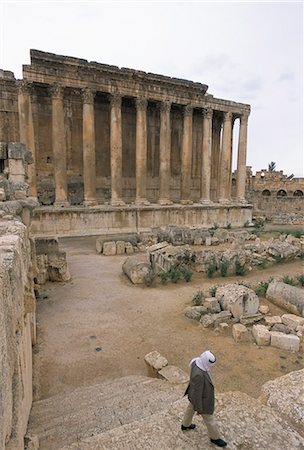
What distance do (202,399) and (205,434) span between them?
1.16 ft

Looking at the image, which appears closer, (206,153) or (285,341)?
(285,341)

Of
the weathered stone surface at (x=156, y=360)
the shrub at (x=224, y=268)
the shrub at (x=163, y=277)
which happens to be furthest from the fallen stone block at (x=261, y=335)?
the shrub at (x=224, y=268)

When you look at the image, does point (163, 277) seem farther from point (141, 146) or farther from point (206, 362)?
point (141, 146)

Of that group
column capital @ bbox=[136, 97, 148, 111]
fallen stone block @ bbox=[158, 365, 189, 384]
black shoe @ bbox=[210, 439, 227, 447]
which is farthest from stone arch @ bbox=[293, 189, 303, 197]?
black shoe @ bbox=[210, 439, 227, 447]

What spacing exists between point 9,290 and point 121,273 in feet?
28.1

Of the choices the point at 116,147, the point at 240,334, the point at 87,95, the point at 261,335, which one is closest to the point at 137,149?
the point at 116,147

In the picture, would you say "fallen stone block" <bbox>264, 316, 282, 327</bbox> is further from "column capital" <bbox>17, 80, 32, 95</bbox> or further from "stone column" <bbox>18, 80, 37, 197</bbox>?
"column capital" <bbox>17, 80, 32, 95</bbox>

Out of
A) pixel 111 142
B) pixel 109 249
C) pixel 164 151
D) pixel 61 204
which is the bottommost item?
pixel 109 249

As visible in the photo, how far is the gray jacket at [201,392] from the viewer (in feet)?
9.40

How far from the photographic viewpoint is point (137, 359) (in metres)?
5.58

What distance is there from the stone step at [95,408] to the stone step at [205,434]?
0.52 m

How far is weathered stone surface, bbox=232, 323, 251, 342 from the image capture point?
617cm

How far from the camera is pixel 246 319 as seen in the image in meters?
6.87

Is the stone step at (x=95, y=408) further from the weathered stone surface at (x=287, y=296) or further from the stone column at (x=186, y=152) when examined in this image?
the stone column at (x=186, y=152)
